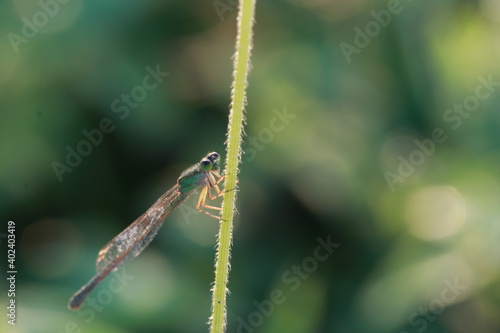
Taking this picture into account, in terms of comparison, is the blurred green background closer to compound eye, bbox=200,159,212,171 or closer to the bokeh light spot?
the bokeh light spot

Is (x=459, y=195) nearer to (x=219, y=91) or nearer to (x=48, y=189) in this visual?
(x=219, y=91)

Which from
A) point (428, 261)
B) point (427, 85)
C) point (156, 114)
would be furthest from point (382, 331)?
point (156, 114)

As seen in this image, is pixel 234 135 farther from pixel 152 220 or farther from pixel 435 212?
pixel 435 212

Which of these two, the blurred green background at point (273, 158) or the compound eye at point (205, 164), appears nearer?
the compound eye at point (205, 164)

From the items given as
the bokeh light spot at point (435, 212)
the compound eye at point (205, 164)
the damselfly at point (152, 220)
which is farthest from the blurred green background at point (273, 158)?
the compound eye at point (205, 164)

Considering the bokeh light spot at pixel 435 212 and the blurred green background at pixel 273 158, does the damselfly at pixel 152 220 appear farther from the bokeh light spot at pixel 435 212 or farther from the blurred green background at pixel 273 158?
the bokeh light spot at pixel 435 212

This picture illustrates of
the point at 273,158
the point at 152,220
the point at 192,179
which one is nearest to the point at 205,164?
the point at 192,179
